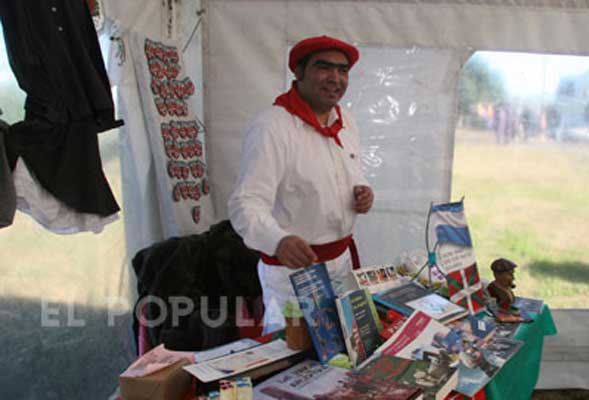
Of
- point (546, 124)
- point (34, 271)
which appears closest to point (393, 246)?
point (546, 124)

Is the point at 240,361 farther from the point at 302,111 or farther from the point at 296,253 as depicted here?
the point at 302,111

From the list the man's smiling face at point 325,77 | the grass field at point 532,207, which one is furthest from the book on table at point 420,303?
the grass field at point 532,207

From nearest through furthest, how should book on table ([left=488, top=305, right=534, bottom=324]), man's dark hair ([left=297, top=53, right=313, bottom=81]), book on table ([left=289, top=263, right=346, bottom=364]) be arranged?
book on table ([left=289, top=263, right=346, bottom=364])
book on table ([left=488, top=305, right=534, bottom=324])
man's dark hair ([left=297, top=53, right=313, bottom=81])

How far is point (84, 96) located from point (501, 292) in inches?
65.3

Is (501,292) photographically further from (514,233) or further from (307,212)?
(514,233)

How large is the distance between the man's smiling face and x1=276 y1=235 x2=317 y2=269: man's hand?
64 centimetres

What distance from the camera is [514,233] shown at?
308cm

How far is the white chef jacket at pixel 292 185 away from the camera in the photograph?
167 centimetres

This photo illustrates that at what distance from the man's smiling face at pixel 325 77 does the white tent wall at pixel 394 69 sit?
1.19 meters

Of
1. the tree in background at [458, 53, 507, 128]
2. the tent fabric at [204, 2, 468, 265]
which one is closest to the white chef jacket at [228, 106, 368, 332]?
the tent fabric at [204, 2, 468, 265]

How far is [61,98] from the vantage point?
1798mm

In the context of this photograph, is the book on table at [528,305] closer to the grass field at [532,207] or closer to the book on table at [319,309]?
the book on table at [319,309]

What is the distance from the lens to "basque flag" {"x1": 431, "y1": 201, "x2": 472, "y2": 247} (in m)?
1.69

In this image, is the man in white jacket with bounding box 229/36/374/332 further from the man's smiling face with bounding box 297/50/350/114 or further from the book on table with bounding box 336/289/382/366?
the book on table with bounding box 336/289/382/366
